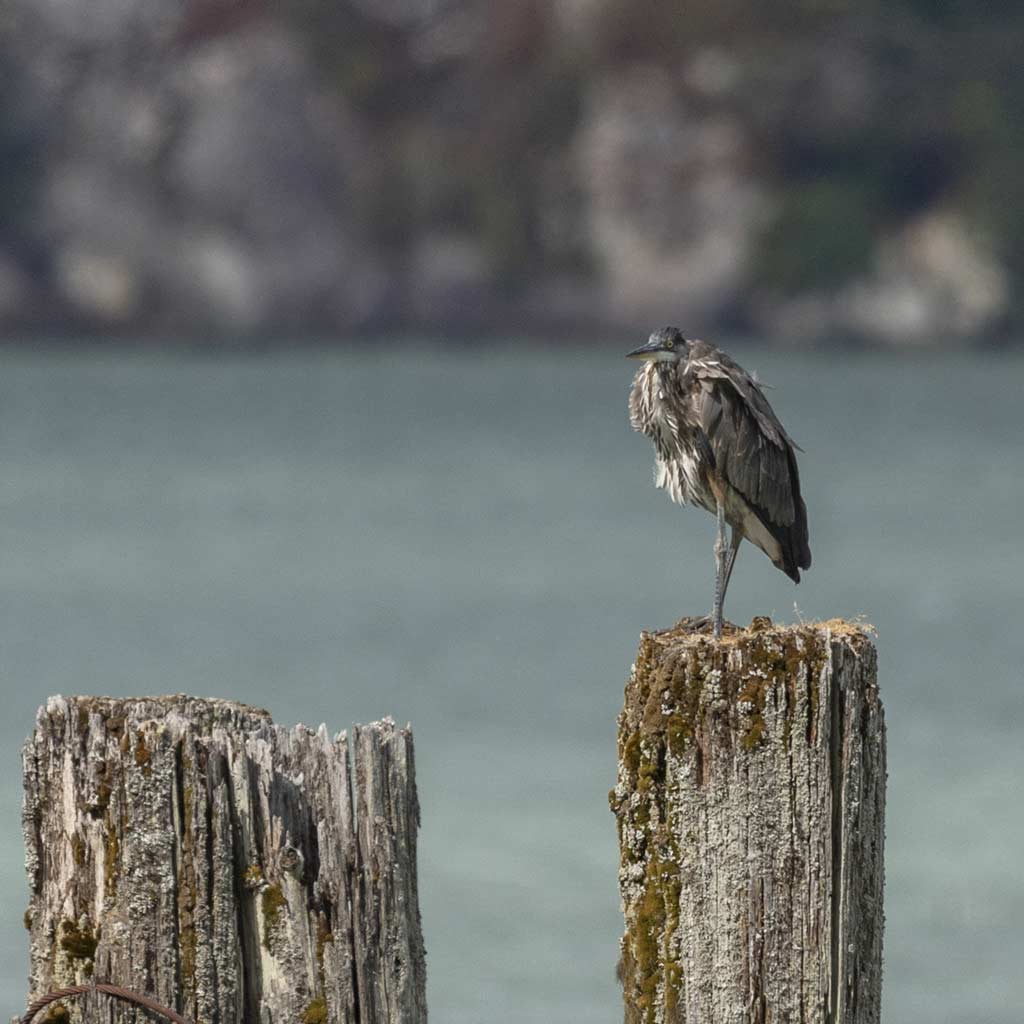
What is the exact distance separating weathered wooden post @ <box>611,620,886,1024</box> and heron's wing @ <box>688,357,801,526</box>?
61.3 inches

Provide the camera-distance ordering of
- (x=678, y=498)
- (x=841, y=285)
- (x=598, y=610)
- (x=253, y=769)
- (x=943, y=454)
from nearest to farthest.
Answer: (x=253, y=769)
(x=678, y=498)
(x=598, y=610)
(x=943, y=454)
(x=841, y=285)

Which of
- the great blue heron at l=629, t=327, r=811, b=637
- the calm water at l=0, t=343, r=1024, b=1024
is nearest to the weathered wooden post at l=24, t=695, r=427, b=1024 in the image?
the great blue heron at l=629, t=327, r=811, b=637

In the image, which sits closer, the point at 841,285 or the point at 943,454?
the point at 943,454

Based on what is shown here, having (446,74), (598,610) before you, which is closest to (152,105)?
(446,74)

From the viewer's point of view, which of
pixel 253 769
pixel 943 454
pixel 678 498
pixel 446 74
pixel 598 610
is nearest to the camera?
pixel 253 769

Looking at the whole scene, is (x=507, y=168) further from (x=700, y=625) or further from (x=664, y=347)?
(x=700, y=625)

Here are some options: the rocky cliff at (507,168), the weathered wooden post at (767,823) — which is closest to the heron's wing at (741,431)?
the weathered wooden post at (767,823)

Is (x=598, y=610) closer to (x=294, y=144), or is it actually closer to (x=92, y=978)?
(x=92, y=978)

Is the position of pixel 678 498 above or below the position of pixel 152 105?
below

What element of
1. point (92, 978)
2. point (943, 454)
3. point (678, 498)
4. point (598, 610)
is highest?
point (943, 454)

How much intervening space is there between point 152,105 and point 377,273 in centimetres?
743

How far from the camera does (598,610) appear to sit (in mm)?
23688

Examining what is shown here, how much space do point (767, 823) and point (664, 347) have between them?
185 cm

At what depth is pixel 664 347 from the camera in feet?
19.4
